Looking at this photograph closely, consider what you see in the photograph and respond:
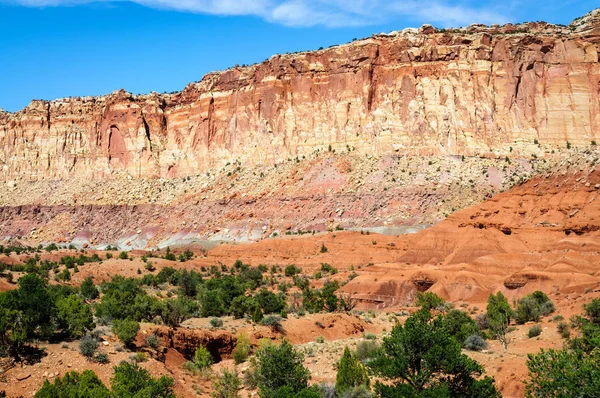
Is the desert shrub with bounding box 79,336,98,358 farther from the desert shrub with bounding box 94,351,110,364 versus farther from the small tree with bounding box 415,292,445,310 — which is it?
the small tree with bounding box 415,292,445,310

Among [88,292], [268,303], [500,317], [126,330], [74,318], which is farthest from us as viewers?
[88,292]

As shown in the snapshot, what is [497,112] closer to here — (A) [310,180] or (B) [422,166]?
(B) [422,166]

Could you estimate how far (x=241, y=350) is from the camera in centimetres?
2692

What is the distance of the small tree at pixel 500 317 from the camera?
29.0m

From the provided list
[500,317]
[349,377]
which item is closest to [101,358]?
[349,377]

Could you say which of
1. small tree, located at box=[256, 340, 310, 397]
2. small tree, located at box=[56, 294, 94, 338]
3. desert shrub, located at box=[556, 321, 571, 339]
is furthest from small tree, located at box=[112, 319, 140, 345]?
desert shrub, located at box=[556, 321, 571, 339]

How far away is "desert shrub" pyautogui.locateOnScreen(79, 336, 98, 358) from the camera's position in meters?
22.3

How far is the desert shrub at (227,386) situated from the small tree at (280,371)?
99cm

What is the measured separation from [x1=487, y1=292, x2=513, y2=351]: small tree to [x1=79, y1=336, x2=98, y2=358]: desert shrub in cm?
1503

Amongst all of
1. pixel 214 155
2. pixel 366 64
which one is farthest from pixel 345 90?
pixel 214 155

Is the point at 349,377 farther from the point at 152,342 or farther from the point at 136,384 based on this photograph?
the point at 152,342

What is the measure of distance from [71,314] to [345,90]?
2576 inches

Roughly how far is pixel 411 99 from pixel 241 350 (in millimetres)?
59739

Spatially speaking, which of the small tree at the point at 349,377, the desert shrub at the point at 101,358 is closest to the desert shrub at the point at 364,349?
the small tree at the point at 349,377
